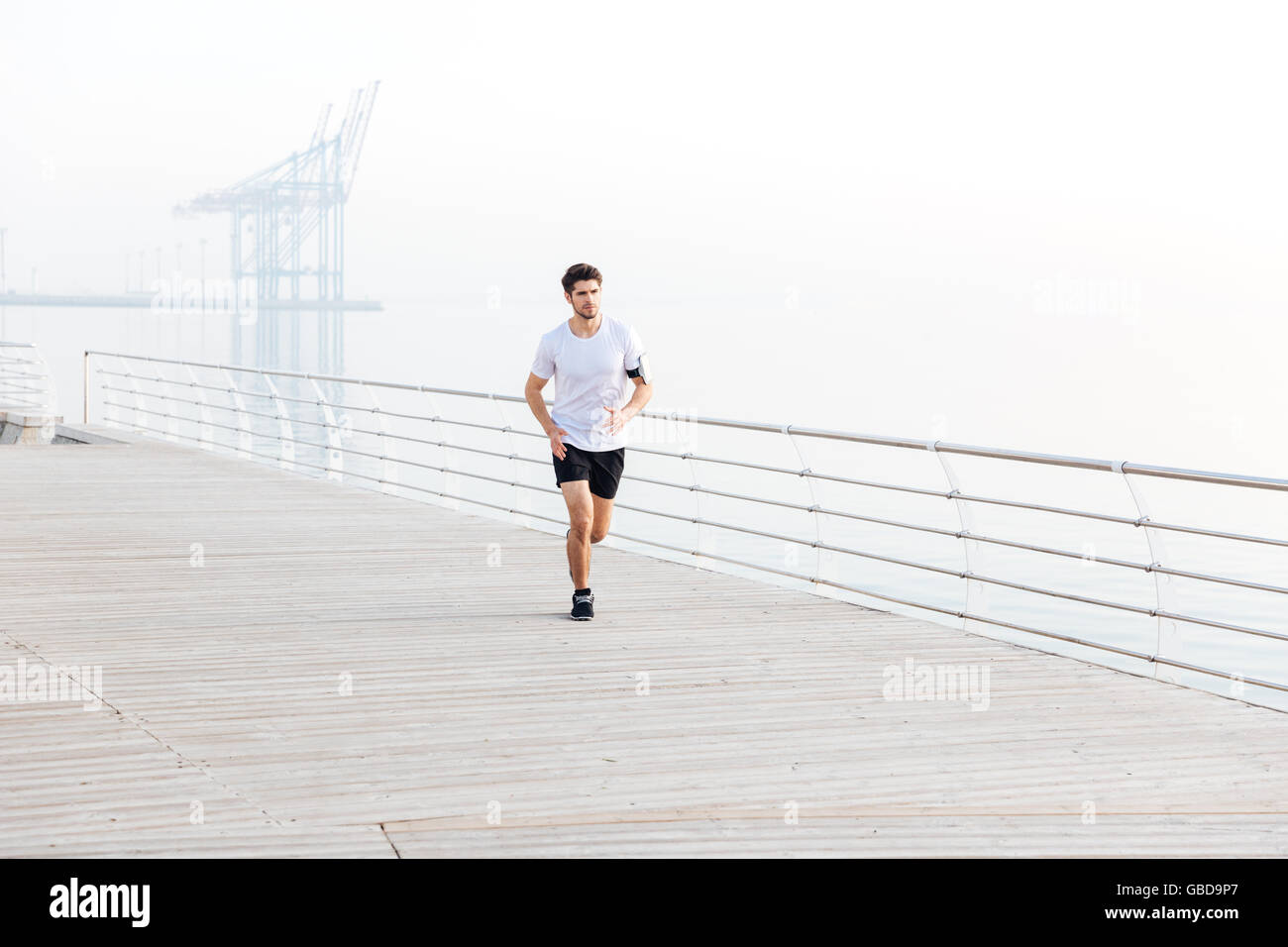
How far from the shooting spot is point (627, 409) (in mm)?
→ 6152

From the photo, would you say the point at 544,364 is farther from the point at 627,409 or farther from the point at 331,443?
the point at 331,443

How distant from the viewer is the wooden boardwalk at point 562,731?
3.62 metres

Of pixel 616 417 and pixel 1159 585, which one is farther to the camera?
pixel 616 417

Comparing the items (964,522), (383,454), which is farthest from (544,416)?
(383,454)

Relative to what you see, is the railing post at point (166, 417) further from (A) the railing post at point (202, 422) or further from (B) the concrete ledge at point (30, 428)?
(B) the concrete ledge at point (30, 428)

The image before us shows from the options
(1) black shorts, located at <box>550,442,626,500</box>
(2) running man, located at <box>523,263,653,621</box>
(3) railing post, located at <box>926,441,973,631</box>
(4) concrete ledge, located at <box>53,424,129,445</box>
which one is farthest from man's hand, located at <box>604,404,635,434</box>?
(4) concrete ledge, located at <box>53,424,129,445</box>

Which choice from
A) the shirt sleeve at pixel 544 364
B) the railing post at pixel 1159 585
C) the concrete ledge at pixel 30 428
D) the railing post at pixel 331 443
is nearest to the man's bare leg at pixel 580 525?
the shirt sleeve at pixel 544 364

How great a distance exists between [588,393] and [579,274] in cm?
50

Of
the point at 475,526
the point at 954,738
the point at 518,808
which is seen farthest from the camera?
the point at 475,526

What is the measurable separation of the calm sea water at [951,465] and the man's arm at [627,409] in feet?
4.68
